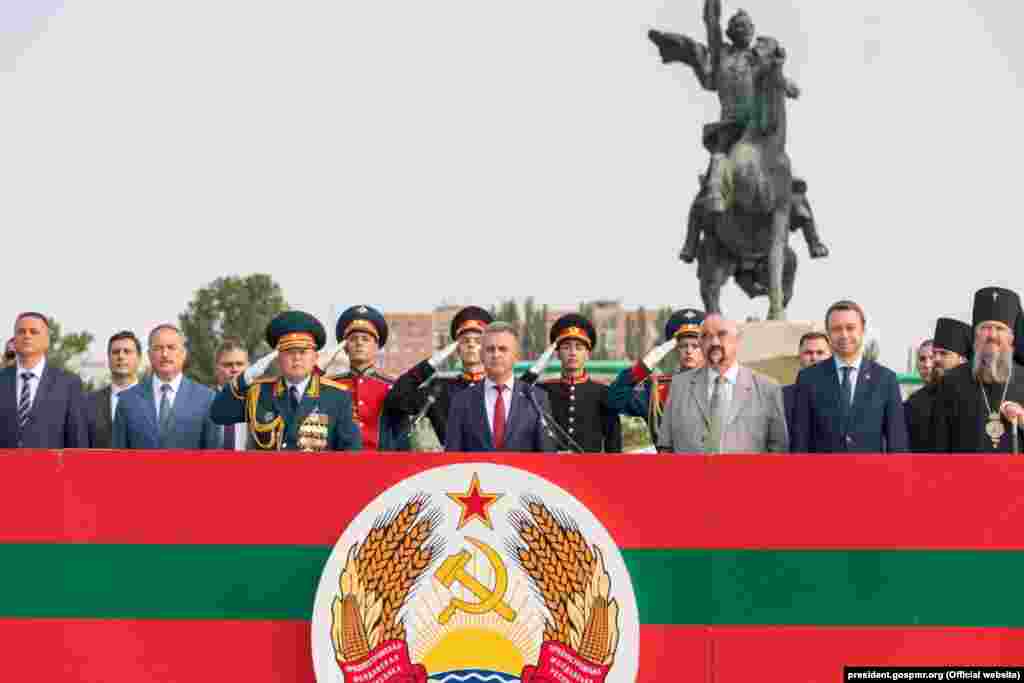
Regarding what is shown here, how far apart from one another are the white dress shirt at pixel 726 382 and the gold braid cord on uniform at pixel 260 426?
161 cm

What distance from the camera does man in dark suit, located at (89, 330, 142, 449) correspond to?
739cm

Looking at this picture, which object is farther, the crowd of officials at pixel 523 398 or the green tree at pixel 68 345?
the green tree at pixel 68 345

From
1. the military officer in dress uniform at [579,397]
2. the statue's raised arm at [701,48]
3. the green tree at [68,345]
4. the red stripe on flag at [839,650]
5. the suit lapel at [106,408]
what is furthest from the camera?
the green tree at [68,345]

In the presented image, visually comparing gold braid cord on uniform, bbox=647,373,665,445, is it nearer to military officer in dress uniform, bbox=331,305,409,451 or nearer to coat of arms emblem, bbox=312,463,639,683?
military officer in dress uniform, bbox=331,305,409,451

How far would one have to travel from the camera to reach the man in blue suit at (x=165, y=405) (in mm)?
7141

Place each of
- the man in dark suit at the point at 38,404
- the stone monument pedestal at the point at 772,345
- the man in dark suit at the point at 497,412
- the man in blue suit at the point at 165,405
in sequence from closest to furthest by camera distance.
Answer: the man in dark suit at the point at 497,412
the man in dark suit at the point at 38,404
the man in blue suit at the point at 165,405
the stone monument pedestal at the point at 772,345

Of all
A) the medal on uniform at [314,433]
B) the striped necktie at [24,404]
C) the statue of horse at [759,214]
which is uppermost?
the statue of horse at [759,214]

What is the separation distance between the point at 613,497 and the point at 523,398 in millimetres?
925

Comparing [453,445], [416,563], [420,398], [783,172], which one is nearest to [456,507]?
[416,563]

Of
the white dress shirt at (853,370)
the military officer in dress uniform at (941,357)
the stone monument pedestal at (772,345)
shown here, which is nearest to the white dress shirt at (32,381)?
the white dress shirt at (853,370)

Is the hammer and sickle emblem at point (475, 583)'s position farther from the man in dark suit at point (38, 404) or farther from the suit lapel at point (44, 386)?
the suit lapel at point (44, 386)

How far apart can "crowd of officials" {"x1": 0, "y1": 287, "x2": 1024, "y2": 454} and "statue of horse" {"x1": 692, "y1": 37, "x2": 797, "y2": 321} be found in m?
15.8

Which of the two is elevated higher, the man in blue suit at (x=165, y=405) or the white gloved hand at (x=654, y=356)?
the white gloved hand at (x=654, y=356)

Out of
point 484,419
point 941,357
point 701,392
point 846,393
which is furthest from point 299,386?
point 941,357
